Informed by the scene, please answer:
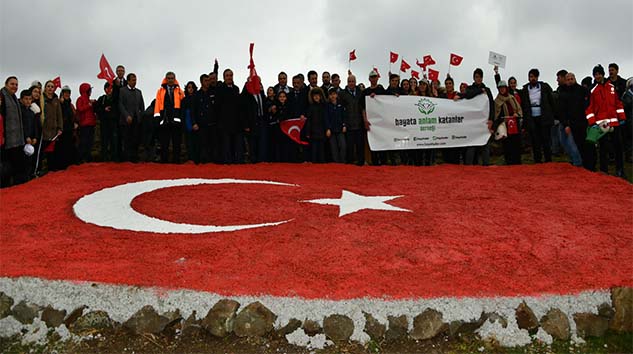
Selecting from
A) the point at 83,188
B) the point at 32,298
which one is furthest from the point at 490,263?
the point at 83,188

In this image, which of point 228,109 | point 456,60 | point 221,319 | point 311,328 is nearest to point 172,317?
point 221,319

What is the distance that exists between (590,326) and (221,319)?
3.19m

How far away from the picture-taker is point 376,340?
4344 mm

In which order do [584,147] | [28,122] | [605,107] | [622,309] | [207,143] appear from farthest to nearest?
1. [207,143]
2. [584,147]
3. [605,107]
4. [28,122]
5. [622,309]

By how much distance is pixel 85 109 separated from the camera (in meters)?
11.6

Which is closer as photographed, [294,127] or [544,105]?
[544,105]

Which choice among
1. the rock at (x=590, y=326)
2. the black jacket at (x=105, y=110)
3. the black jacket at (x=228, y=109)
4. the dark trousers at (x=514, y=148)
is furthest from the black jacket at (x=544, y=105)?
the black jacket at (x=105, y=110)

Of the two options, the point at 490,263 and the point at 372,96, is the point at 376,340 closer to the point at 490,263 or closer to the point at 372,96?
the point at 490,263

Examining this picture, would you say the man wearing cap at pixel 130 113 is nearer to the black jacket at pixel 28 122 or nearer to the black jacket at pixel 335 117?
the black jacket at pixel 28 122

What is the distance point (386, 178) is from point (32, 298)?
6.15 metres

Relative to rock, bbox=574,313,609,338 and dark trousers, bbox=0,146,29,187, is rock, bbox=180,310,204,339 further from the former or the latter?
dark trousers, bbox=0,146,29,187

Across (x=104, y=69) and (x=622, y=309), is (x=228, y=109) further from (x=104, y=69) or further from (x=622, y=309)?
(x=622, y=309)

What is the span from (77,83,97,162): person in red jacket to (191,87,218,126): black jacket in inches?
104

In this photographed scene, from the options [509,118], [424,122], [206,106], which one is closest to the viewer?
[206,106]
